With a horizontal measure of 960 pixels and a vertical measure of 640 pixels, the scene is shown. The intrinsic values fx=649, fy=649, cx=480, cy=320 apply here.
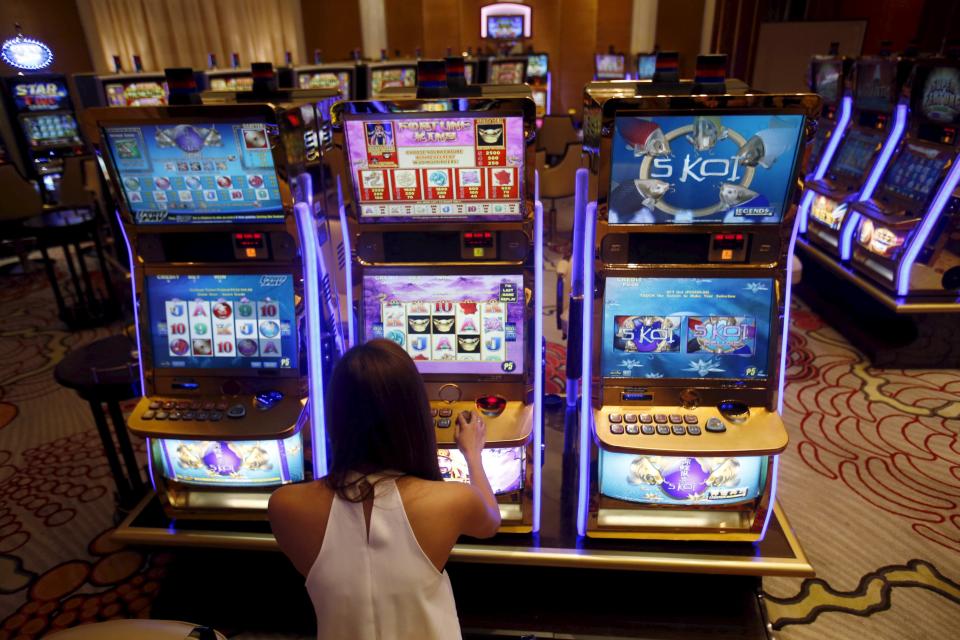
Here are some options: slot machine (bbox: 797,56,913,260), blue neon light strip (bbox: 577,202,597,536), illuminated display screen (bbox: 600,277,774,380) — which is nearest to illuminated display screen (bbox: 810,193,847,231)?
slot machine (bbox: 797,56,913,260)

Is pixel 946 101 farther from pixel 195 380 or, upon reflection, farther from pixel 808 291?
pixel 195 380

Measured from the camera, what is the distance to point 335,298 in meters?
2.87

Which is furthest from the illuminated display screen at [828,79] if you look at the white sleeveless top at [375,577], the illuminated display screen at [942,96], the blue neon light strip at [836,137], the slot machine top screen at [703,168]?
the white sleeveless top at [375,577]

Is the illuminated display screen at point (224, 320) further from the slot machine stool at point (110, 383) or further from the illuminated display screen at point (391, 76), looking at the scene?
the illuminated display screen at point (391, 76)

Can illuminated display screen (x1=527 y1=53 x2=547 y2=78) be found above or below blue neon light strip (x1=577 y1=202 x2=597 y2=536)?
above

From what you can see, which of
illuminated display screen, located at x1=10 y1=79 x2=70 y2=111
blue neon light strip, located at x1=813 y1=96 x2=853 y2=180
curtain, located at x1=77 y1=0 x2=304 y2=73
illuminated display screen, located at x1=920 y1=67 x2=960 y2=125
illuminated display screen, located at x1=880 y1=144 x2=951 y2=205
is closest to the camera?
illuminated display screen, located at x1=920 y1=67 x2=960 y2=125

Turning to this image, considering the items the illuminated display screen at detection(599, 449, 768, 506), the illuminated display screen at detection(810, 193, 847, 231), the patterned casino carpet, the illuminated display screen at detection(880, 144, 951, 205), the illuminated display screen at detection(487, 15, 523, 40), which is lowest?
the patterned casino carpet

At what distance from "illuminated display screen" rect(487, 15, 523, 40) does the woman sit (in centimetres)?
1086

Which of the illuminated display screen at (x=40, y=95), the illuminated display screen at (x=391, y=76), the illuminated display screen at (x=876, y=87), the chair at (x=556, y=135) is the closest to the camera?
the illuminated display screen at (x=876, y=87)

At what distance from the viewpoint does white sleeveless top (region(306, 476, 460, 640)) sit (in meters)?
1.49

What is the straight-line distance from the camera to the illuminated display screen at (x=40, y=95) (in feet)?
27.2

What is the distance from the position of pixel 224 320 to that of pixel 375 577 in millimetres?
1447

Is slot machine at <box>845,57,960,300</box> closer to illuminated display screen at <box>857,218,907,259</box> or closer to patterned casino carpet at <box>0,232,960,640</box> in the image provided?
illuminated display screen at <box>857,218,907,259</box>

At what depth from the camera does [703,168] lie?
2.18 m
